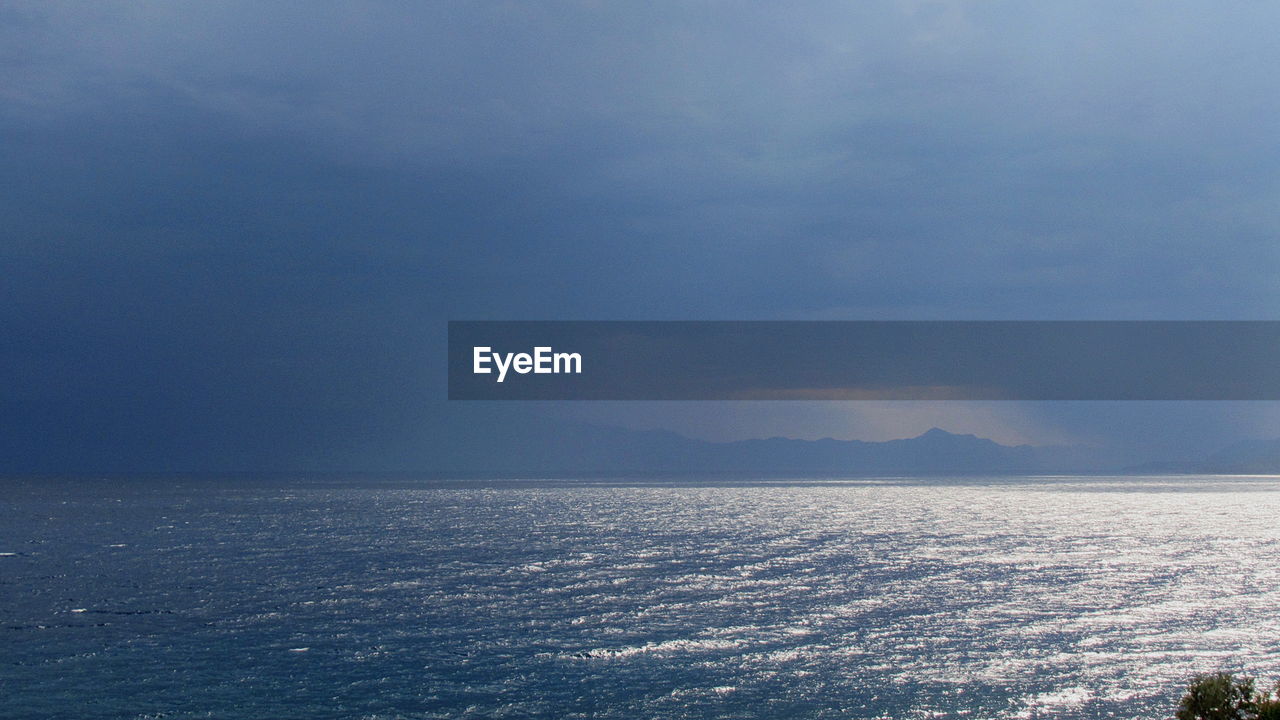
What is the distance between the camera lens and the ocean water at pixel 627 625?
118 feet

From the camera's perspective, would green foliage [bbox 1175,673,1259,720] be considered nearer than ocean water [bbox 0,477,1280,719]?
Yes

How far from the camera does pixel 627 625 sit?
50.0 meters

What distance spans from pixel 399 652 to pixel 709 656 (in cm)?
1362

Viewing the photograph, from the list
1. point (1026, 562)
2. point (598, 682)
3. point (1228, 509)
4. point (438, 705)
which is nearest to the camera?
point (438, 705)

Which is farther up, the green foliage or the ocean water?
the green foliage

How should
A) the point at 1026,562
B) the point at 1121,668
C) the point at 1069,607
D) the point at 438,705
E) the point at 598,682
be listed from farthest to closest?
1. the point at 1026,562
2. the point at 1069,607
3. the point at 1121,668
4. the point at 598,682
5. the point at 438,705

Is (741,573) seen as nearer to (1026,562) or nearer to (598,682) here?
(1026,562)

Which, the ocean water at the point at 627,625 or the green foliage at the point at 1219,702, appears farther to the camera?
the ocean water at the point at 627,625

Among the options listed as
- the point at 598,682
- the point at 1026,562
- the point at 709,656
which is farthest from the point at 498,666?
the point at 1026,562

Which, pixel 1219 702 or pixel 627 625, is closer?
pixel 1219 702

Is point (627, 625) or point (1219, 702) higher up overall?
point (1219, 702)

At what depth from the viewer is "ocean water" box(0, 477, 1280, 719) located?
35.9m

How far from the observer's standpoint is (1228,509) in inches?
7052

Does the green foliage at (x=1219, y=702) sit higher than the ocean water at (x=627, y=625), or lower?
higher
